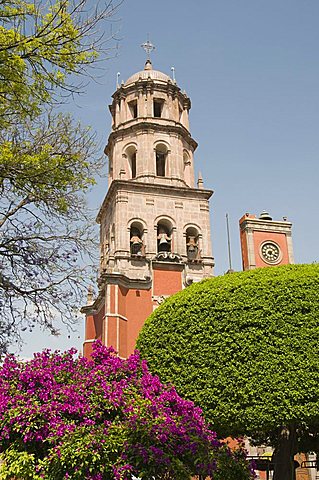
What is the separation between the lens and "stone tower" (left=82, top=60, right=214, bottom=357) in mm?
24766

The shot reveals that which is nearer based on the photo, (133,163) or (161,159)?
(161,159)

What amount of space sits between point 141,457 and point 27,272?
385 centimetres

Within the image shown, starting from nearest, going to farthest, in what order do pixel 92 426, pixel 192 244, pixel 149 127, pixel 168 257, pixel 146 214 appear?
pixel 92 426, pixel 168 257, pixel 146 214, pixel 192 244, pixel 149 127

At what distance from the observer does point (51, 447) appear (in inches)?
339

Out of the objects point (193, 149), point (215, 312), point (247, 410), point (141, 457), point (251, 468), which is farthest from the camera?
point (193, 149)

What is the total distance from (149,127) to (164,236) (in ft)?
21.4

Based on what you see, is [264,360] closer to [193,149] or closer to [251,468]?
[251,468]

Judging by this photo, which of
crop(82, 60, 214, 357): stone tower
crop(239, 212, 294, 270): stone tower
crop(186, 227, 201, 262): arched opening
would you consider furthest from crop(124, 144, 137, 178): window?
crop(239, 212, 294, 270): stone tower

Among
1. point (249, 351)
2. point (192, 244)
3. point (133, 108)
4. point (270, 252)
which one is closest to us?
point (249, 351)

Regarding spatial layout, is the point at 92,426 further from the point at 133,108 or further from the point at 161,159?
the point at 133,108

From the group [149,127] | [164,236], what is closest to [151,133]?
[149,127]

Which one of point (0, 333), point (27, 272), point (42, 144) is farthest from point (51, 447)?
point (42, 144)

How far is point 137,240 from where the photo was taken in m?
25.9

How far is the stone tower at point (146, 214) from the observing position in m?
24.8
